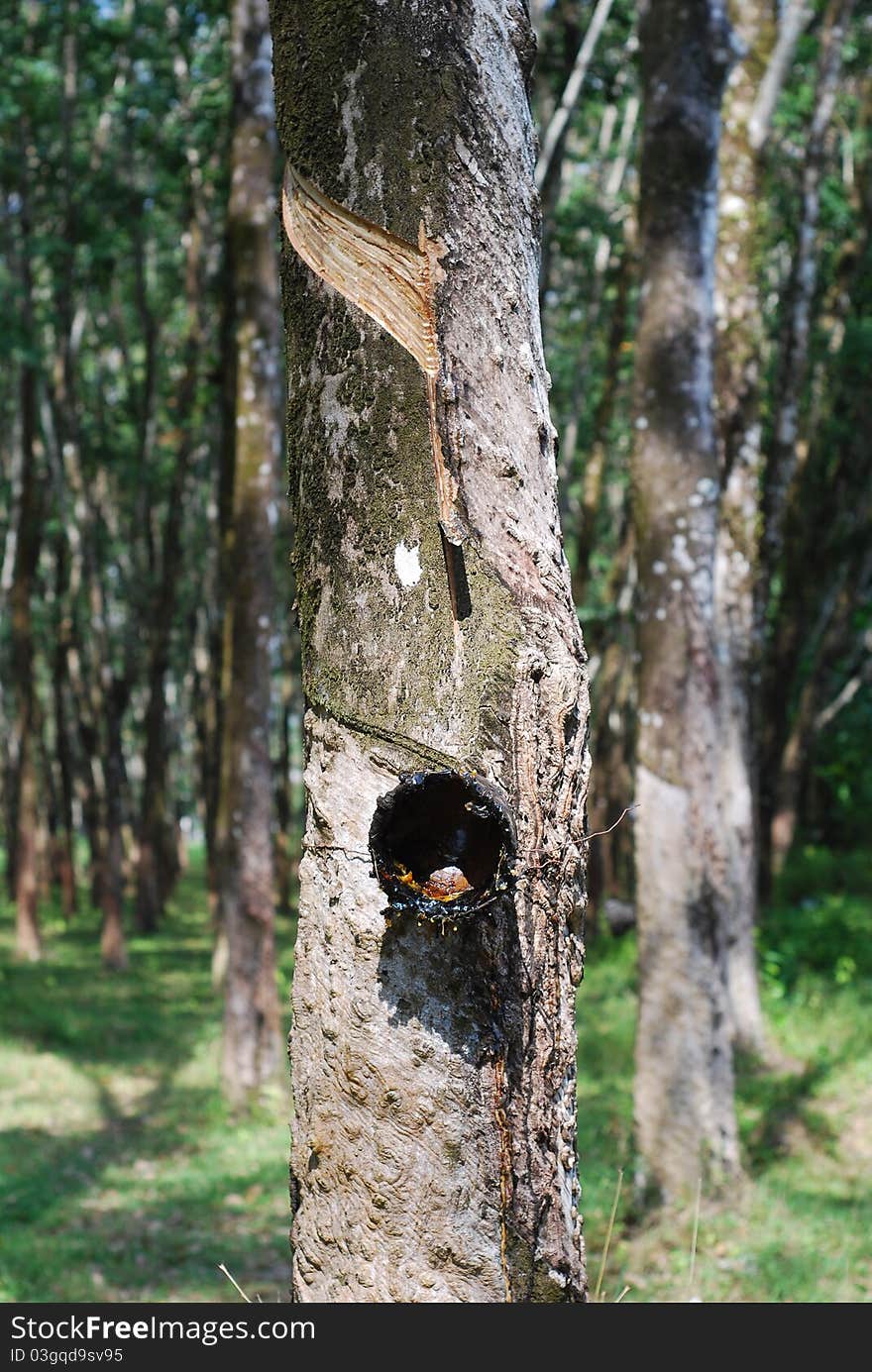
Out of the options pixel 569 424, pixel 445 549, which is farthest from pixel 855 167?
pixel 445 549

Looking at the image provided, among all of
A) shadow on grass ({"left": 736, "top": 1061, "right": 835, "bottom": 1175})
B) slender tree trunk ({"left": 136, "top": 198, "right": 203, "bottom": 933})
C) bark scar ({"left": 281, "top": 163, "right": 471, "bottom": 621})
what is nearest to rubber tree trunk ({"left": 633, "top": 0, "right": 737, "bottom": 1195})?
shadow on grass ({"left": 736, "top": 1061, "right": 835, "bottom": 1175})

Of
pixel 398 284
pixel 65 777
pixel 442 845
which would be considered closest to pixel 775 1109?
pixel 442 845

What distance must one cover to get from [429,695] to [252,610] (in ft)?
26.8

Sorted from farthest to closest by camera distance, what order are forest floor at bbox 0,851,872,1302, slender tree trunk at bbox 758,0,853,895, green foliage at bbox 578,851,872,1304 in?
slender tree trunk at bbox 758,0,853,895
forest floor at bbox 0,851,872,1302
green foliage at bbox 578,851,872,1304

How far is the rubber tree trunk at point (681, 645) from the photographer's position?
20.7 feet

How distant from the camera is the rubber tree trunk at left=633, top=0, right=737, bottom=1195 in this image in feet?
20.7

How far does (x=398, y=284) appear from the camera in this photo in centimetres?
195

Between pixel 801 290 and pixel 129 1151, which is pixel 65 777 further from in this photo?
pixel 801 290

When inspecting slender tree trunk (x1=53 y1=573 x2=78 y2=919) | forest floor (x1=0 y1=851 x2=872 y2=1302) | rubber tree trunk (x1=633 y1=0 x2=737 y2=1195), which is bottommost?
slender tree trunk (x1=53 y1=573 x2=78 y2=919)

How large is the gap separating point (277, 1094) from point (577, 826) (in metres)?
8.35

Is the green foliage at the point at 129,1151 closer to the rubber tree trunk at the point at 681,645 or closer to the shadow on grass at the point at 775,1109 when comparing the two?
the rubber tree trunk at the point at 681,645

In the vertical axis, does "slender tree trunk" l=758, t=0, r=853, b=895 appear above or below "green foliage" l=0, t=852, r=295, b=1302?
above

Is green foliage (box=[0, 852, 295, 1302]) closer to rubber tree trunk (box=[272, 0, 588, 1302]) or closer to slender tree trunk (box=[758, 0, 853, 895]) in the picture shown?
rubber tree trunk (box=[272, 0, 588, 1302])
